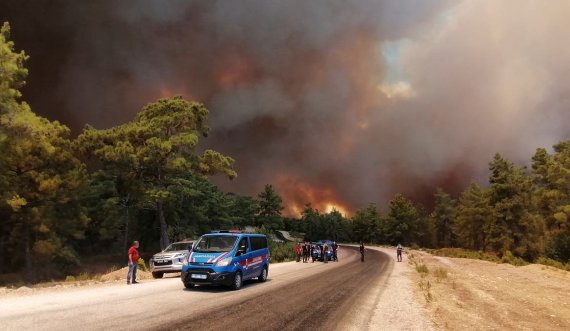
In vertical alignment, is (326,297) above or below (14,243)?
below

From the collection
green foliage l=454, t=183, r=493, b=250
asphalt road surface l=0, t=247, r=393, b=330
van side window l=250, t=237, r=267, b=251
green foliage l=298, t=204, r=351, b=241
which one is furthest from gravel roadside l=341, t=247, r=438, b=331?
green foliage l=298, t=204, r=351, b=241

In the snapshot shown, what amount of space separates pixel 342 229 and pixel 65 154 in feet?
455

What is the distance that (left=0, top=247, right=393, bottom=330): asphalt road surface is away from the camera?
363 inches

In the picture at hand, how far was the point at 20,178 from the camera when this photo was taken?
1262 inches

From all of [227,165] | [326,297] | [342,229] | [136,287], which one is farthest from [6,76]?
[342,229]

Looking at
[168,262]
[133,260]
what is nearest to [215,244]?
[133,260]

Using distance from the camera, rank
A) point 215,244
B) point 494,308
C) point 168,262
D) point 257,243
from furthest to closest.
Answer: point 168,262, point 257,243, point 215,244, point 494,308

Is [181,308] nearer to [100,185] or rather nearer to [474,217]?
[100,185]

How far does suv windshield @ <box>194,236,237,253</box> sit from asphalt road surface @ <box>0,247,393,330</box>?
4.80 ft

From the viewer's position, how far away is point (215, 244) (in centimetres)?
1602

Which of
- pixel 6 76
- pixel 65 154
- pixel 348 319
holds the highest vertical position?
pixel 6 76

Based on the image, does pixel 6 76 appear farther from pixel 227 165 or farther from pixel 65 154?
pixel 227 165

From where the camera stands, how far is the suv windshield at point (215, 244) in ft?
51.2

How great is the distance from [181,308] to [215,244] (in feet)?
16.3
